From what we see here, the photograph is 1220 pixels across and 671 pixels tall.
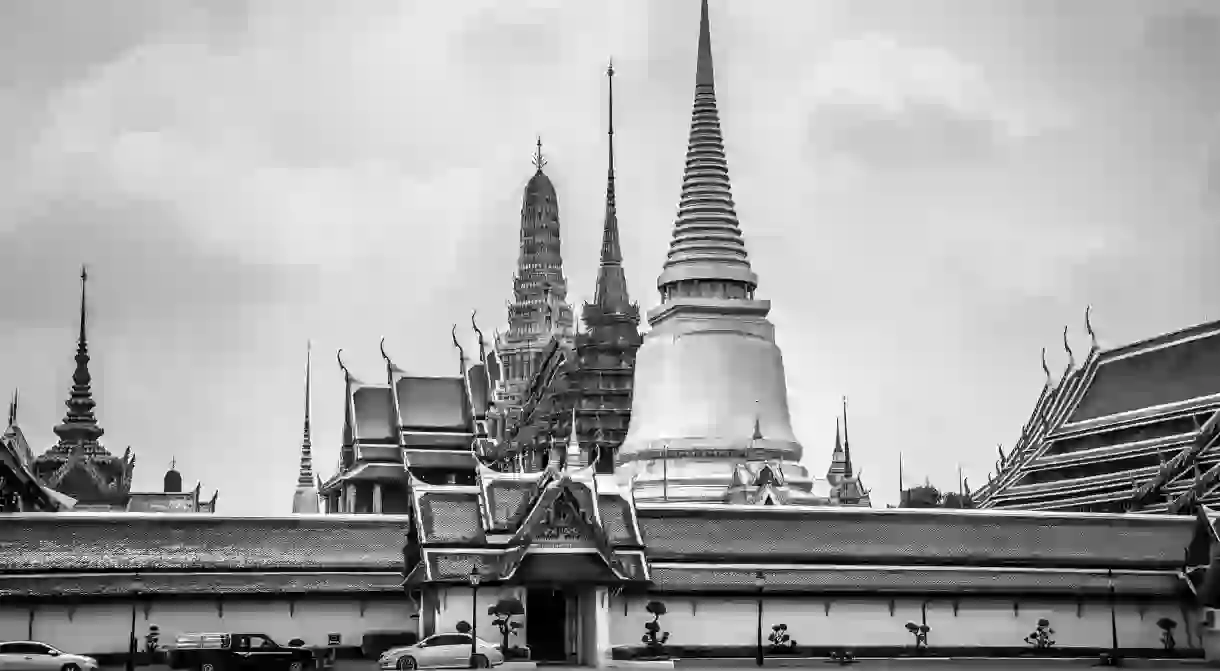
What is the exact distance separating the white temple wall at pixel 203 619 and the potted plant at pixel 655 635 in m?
5.93

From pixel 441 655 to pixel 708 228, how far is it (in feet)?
98.1

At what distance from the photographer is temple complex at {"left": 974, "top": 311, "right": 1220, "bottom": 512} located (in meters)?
53.8

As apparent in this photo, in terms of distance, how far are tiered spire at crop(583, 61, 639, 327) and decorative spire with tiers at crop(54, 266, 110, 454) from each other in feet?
76.6

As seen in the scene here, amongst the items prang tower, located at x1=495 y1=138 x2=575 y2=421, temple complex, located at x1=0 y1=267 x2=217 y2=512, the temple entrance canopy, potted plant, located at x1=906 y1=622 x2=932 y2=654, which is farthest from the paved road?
prang tower, located at x1=495 y1=138 x2=575 y2=421

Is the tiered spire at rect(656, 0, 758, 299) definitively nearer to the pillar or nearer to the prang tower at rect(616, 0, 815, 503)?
the prang tower at rect(616, 0, 815, 503)

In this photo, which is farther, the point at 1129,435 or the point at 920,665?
the point at 1129,435

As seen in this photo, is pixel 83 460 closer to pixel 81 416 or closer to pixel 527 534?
pixel 81 416

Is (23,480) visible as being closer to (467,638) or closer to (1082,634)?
(467,638)

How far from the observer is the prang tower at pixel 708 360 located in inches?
Answer: 2557

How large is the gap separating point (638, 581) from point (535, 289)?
3260 inches

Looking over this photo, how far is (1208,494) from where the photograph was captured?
51219mm

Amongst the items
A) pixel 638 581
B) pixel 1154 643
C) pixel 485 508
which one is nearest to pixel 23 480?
pixel 485 508

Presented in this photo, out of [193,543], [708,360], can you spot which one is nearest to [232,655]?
[193,543]

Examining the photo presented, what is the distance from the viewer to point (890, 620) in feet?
147
